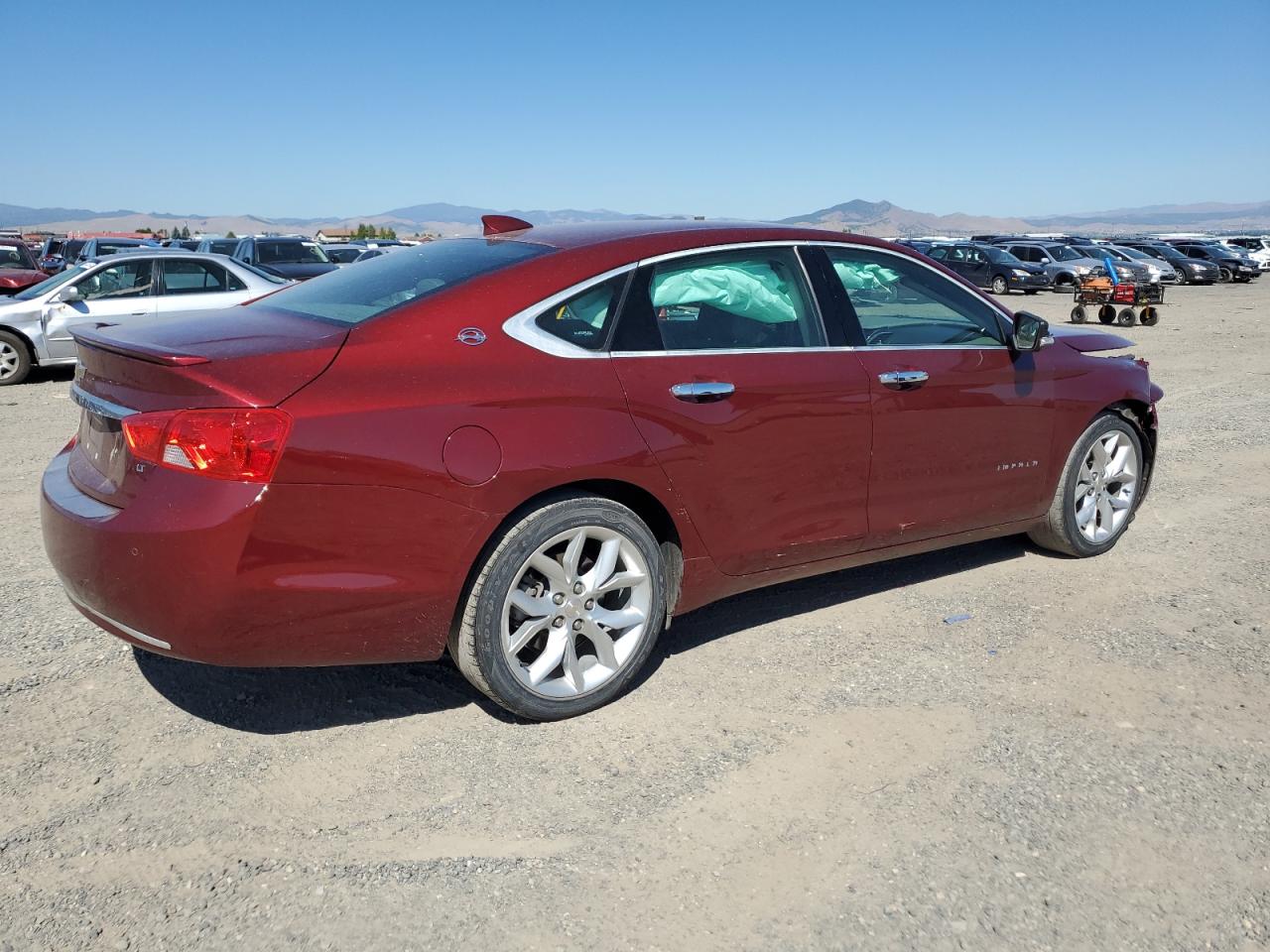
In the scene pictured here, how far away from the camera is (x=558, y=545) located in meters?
3.50

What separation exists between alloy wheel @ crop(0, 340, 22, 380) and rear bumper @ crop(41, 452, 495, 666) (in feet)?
33.3

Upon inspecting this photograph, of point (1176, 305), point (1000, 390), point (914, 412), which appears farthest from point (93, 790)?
point (1176, 305)

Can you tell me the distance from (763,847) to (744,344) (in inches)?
71.6

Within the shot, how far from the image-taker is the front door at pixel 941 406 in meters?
4.27

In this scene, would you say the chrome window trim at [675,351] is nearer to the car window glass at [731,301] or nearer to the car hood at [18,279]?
the car window glass at [731,301]

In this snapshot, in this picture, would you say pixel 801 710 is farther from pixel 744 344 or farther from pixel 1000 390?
pixel 1000 390

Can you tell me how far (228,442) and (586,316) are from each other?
1.24 metres

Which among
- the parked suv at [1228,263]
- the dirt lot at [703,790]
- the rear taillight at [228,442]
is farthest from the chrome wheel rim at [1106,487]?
the parked suv at [1228,263]

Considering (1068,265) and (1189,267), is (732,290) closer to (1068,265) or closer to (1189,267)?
(1068,265)

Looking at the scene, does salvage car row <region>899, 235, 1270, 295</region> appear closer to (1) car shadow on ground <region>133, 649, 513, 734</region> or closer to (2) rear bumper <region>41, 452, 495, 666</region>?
(1) car shadow on ground <region>133, 649, 513, 734</region>

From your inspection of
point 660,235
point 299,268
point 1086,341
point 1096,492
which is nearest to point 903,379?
point 660,235

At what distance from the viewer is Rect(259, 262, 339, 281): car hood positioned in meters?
19.2

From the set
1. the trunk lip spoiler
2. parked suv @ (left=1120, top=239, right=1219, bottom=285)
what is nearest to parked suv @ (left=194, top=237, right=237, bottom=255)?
the trunk lip spoiler

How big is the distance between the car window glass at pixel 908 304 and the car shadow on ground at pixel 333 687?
4.13ft
